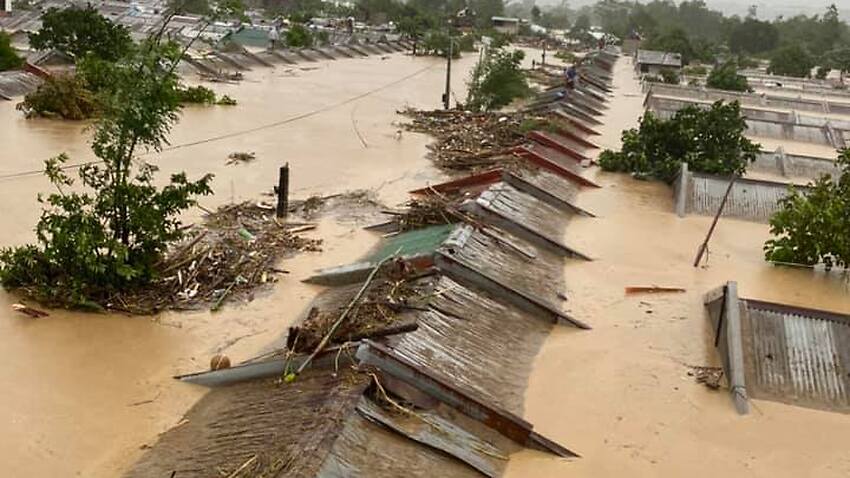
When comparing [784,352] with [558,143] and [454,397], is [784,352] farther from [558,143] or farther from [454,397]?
[558,143]

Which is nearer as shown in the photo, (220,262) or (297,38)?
(220,262)

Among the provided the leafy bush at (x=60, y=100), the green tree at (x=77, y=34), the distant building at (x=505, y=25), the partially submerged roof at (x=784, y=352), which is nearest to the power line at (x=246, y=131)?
the leafy bush at (x=60, y=100)

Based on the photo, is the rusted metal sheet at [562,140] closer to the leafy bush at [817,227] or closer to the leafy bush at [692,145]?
the leafy bush at [692,145]

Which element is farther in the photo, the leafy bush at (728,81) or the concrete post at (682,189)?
the leafy bush at (728,81)

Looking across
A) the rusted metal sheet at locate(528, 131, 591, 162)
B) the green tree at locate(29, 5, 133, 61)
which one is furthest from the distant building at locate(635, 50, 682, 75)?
the green tree at locate(29, 5, 133, 61)

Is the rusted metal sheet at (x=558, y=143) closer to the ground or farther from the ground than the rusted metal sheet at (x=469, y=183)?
closer to the ground

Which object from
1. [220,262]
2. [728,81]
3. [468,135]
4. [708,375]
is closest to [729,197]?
[468,135]

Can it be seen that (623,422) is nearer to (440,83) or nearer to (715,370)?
(715,370)
